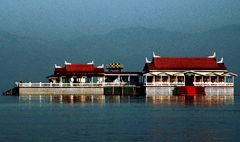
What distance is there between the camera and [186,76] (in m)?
95.1

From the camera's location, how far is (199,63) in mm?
96625

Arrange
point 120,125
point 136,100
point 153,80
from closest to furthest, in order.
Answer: point 120,125 → point 136,100 → point 153,80

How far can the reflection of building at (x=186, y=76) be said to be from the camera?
9294 centimetres

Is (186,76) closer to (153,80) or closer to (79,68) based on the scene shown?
(153,80)

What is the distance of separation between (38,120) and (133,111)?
1247 centimetres

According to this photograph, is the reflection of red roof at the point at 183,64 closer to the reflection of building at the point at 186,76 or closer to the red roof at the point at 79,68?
the reflection of building at the point at 186,76

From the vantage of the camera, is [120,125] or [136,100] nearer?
[120,125]

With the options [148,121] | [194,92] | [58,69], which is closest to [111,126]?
[148,121]

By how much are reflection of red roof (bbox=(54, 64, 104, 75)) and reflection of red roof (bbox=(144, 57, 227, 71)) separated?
775 cm

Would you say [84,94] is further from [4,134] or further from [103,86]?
[4,134]

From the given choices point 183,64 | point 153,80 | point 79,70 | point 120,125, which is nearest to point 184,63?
point 183,64

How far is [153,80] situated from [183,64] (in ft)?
18.7

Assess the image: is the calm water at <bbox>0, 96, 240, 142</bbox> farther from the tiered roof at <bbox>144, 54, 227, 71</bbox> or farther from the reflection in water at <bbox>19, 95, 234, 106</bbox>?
the tiered roof at <bbox>144, 54, 227, 71</bbox>

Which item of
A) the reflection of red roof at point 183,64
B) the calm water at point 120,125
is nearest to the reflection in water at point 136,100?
the reflection of red roof at point 183,64
